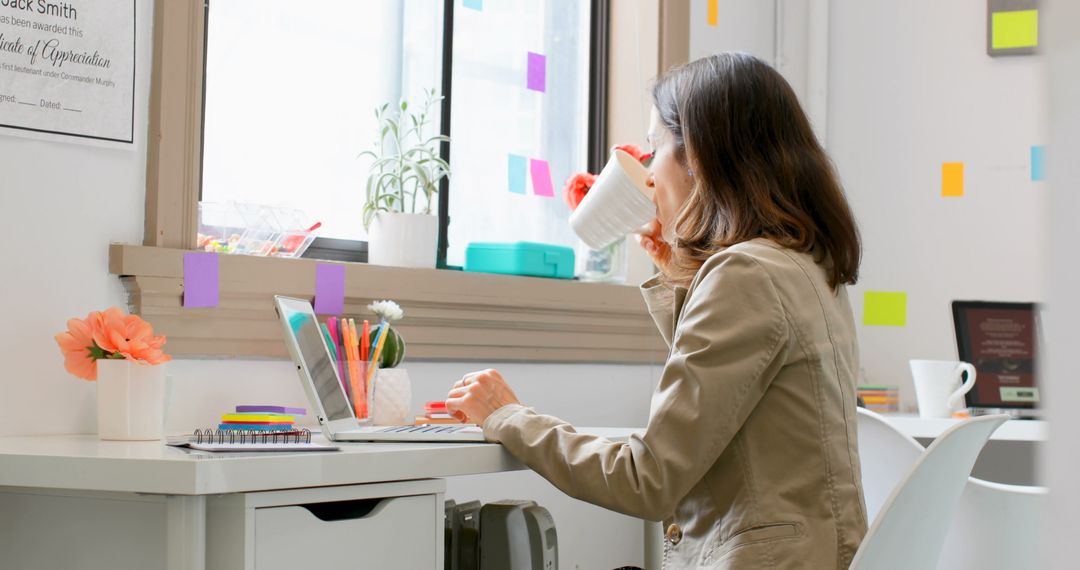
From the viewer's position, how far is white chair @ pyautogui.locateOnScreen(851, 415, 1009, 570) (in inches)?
42.0

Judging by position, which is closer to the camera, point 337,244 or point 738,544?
point 738,544

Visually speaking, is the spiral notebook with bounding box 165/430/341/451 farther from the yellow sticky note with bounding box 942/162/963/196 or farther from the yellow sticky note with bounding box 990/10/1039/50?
the yellow sticky note with bounding box 990/10/1039/50

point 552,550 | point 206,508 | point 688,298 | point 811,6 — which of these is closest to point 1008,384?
point 811,6

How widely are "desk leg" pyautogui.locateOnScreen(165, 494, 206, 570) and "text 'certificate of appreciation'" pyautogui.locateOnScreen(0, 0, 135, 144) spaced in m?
0.79

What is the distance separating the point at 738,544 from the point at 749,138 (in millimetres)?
502

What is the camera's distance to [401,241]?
2.14m

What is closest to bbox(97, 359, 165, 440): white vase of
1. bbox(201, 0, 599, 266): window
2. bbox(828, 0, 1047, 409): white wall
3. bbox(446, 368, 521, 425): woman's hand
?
bbox(446, 368, 521, 425): woman's hand

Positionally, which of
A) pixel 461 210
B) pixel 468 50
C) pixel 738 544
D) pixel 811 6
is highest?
pixel 811 6

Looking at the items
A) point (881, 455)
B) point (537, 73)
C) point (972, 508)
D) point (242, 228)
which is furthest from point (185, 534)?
point (537, 73)

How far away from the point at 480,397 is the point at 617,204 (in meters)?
0.57

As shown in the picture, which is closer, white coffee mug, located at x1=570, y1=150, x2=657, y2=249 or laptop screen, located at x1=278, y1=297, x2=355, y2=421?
laptop screen, located at x1=278, y1=297, x2=355, y2=421

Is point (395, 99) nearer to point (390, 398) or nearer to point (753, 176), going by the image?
point (390, 398)

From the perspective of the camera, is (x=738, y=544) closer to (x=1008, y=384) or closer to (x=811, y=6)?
(x=1008, y=384)

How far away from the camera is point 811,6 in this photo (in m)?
3.16
